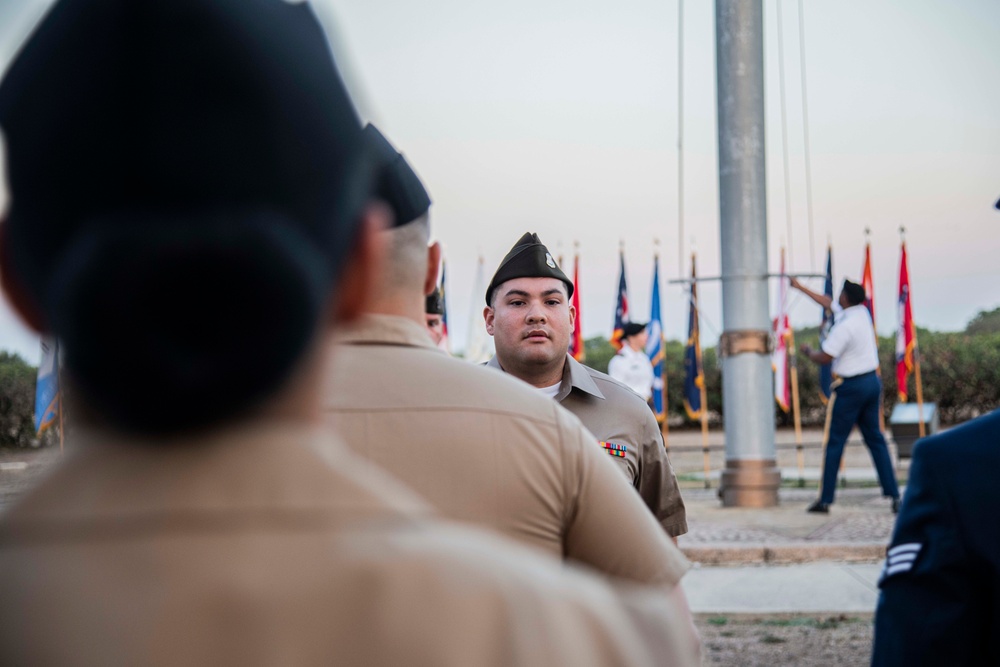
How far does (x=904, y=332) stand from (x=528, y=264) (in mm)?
13611

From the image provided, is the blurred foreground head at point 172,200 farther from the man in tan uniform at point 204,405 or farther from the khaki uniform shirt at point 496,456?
the khaki uniform shirt at point 496,456

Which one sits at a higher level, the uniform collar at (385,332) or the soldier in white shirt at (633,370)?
the soldier in white shirt at (633,370)

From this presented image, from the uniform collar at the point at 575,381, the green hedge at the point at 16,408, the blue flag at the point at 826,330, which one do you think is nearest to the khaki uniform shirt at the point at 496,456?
the uniform collar at the point at 575,381

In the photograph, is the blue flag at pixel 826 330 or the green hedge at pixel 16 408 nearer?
the blue flag at pixel 826 330

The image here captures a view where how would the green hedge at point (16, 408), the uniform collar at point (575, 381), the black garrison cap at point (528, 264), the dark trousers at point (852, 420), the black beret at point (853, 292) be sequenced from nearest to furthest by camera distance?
the uniform collar at point (575, 381), the black garrison cap at point (528, 264), the dark trousers at point (852, 420), the black beret at point (853, 292), the green hedge at point (16, 408)

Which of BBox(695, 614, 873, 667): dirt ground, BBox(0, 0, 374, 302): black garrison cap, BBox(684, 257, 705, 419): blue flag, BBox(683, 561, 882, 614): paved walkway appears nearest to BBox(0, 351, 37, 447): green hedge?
BBox(684, 257, 705, 419): blue flag

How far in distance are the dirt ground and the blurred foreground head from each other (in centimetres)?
477

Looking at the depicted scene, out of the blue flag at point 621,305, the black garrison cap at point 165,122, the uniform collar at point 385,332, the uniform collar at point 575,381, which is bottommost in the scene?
the uniform collar at point 575,381

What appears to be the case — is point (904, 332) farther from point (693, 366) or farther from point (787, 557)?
point (787, 557)

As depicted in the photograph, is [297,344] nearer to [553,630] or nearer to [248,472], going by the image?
[248,472]

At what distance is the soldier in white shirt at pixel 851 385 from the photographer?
10227 mm

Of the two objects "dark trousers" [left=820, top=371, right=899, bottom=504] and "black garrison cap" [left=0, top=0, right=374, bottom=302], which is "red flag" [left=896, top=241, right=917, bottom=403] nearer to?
"dark trousers" [left=820, top=371, right=899, bottom=504]

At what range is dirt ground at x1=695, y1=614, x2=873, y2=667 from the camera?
17.5 ft

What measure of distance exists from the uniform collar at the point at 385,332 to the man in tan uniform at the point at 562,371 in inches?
57.2
